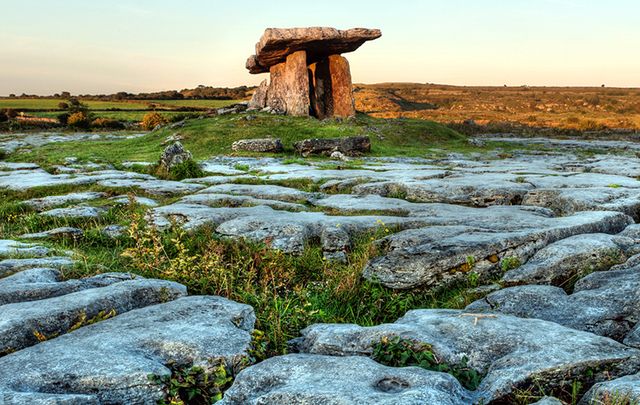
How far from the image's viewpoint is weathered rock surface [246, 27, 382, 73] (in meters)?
23.3

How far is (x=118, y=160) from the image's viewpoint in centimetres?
1797

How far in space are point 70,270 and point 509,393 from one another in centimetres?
Answer: 447

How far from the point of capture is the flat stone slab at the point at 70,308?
12.7 feet

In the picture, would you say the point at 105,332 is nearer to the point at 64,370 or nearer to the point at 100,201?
the point at 64,370

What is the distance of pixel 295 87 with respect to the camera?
82.4ft

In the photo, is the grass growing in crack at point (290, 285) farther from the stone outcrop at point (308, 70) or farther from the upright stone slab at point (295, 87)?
the upright stone slab at point (295, 87)

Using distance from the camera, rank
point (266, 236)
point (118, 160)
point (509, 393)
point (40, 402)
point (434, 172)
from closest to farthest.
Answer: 1. point (40, 402)
2. point (509, 393)
3. point (266, 236)
4. point (434, 172)
5. point (118, 160)

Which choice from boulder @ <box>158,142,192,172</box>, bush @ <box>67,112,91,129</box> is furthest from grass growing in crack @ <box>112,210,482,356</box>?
bush @ <box>67,112,91,129</box>

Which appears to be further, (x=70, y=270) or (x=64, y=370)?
(x=70, y=270)

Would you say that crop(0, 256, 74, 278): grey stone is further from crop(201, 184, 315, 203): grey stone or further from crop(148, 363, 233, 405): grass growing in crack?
crop(201, 184, 315, 203): grey stone

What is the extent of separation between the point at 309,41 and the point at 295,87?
7.60ft

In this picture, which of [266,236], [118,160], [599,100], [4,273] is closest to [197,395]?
[4,273]

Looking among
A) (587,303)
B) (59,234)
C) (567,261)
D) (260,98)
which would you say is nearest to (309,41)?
(260,98)

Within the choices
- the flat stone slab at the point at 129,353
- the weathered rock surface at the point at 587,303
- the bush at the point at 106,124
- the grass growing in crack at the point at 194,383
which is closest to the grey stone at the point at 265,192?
the weathered rock surface at the point at 587,303
